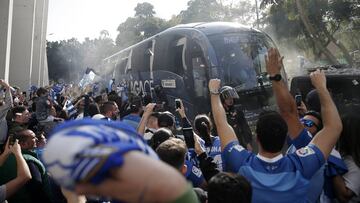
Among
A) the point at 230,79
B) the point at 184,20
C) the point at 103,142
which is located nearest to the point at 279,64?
the point at 103,142

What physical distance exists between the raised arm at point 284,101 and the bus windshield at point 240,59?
7.05 m

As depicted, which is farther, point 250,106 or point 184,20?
point 184,20

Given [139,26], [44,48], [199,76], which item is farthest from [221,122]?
[139,26]

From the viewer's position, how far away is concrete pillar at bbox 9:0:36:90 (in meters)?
21.7

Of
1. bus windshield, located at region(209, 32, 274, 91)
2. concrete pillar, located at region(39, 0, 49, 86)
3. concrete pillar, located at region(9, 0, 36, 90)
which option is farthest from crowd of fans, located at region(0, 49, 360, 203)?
concrete pillar, located at region(39, 0, 49, 86)

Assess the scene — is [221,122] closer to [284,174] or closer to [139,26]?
[284,174]

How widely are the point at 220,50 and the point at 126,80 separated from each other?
25.4 feet

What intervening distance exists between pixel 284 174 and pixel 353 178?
31.6 inches

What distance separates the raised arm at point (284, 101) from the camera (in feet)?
9.51

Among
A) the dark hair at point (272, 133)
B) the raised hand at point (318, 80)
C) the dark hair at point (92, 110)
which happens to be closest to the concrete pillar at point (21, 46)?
the dark hair at point (92, 110)

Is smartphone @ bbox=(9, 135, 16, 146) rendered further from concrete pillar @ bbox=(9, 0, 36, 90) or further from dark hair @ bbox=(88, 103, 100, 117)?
concrete pillar @ bbox=(9, 0, 36, 90)

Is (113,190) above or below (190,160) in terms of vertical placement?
above

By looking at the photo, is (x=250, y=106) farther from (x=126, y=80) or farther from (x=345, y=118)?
(x=126, y=80)

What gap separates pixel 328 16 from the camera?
23.7m
